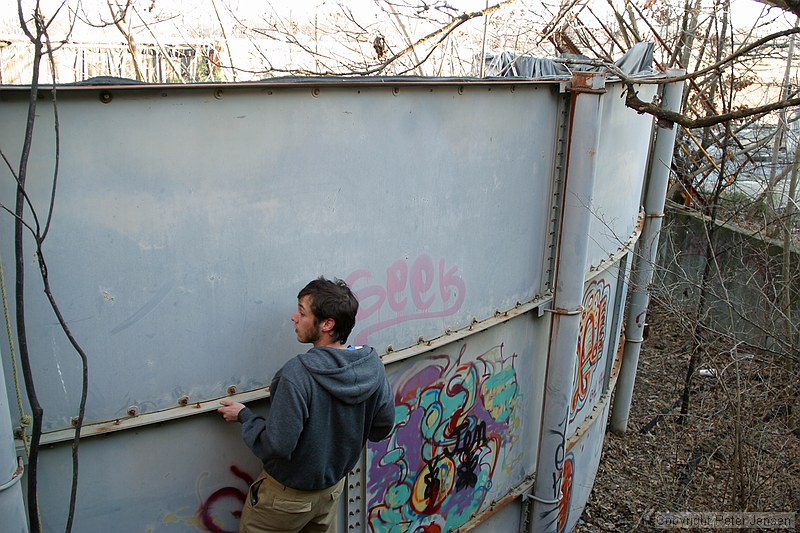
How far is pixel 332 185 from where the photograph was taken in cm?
319

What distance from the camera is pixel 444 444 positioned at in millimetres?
4137

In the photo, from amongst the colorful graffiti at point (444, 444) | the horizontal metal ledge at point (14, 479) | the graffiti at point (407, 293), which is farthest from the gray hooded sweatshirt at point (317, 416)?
the horizontal metal ledge at point (14, 479)

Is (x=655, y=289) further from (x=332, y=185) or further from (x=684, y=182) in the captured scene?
(x=684, y=182)

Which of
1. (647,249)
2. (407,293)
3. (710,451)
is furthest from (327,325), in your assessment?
(647,249)

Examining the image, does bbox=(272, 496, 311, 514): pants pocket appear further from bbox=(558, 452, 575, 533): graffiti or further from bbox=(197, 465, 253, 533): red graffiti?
bbox=(558, 452, 575, 533): graffiti

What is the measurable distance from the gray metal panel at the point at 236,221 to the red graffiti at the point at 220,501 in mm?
422

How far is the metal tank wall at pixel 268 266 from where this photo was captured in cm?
263

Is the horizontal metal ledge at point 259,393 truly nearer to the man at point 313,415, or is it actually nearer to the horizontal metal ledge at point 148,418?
the horizontal metal ledge at point 148,418

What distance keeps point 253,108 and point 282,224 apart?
481 mm

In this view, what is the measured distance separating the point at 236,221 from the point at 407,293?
1.02 metres

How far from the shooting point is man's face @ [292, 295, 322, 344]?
118 inches

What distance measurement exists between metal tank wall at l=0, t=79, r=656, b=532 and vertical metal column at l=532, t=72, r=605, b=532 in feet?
0.31

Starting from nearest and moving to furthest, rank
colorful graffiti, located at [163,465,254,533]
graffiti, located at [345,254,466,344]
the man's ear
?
the man's ear → colorful graffiti, located at [163,465,254,533] → graffiti, located at [345,254,466,344]

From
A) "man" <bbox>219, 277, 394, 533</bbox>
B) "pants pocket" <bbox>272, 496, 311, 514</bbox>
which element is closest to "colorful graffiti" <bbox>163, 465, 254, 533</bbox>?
"man" <bbox>219, 277, 394, 533</bbox>
